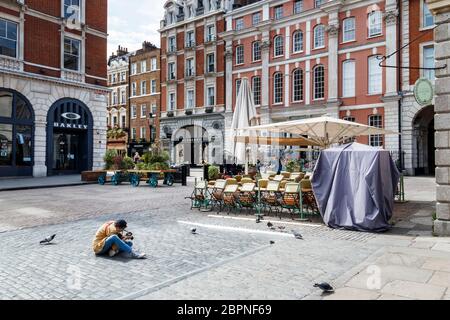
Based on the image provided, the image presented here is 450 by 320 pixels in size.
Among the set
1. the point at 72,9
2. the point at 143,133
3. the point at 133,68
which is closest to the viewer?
the point at 72,9

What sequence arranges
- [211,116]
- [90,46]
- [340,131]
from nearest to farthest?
[340,131] → [90,46] → [211,116]

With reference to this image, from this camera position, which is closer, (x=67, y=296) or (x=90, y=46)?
(x=67, y=296)

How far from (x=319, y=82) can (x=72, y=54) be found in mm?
20010

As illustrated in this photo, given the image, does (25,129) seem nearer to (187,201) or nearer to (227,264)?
(187,201)

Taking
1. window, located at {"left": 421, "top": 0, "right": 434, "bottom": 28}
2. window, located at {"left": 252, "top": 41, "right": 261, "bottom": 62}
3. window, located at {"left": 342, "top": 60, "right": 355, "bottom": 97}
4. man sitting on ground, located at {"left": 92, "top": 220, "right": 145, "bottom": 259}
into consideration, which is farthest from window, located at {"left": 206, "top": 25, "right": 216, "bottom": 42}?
man sitting on ground, located at {"left": 92, "top": 220, "right": 145, "bottom": 259}

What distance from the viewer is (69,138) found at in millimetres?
27859

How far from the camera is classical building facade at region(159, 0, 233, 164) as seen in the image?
41.3 m

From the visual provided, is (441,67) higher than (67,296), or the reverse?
(441,67)

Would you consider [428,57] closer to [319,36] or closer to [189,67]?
[319,36]

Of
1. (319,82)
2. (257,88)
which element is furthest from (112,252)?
(257,88)

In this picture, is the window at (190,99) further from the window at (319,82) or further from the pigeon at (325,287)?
the pigeon at (325,287)
